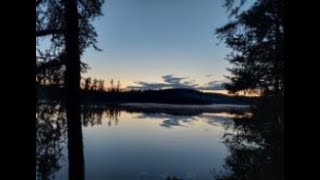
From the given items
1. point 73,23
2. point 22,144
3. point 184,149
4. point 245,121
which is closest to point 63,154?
point 73,23

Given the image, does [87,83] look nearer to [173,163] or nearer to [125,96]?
[125,96]

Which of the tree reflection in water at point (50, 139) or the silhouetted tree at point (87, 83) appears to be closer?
the tree reflection in water at point (50, 139)

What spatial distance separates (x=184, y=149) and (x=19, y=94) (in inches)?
1312

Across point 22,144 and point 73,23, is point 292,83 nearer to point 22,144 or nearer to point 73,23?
point 22,144

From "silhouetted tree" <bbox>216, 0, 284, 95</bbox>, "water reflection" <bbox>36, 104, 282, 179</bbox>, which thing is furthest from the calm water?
"silhouetted tree" <bbox>216, 0, 284, 95</bbox>

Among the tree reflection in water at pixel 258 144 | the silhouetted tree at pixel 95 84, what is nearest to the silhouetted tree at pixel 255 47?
the tree reflection in water at pixel 258 144

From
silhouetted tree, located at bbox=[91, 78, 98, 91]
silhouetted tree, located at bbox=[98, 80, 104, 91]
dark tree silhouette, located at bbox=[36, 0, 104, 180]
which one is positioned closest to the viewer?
dark tree silhouette, located at bbox=[36, 0, 104, 180]

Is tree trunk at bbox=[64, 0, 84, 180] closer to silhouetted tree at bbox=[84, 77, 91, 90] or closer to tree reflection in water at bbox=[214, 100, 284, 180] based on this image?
silhouetted tree at bbox=[84, 77, 91, 90]

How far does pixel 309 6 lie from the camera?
161 centimetres

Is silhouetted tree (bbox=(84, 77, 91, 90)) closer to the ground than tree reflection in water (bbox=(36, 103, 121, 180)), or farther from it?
farther from it

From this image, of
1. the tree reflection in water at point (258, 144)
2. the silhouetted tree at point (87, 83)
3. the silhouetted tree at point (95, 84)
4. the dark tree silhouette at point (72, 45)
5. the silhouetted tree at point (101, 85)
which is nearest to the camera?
the dark tree silhouette at point (72, 45)

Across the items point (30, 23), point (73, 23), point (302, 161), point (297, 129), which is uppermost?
point (73, 23)

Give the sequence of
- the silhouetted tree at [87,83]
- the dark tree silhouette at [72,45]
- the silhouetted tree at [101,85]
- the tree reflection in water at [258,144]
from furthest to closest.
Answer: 1. the silhouetted tree at [101,85]
2. the tree reflection in water at [258,144]
3. the silhouetted tree at [87,83]
4. the dark tree silhouette at [72,45]

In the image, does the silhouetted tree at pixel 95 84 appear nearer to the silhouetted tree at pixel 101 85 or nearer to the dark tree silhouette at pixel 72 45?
the silhouetted tree at pixel 101 85
